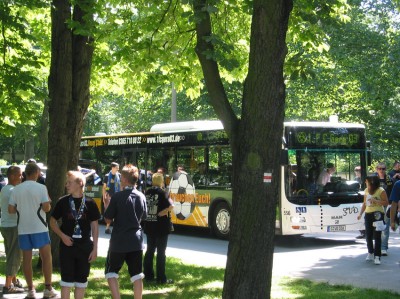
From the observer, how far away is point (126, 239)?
23.7 feet

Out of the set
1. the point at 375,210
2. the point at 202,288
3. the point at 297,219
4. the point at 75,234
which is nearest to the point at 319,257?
the point at 297,219

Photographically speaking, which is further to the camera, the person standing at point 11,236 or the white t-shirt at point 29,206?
the person standing at point 11,236

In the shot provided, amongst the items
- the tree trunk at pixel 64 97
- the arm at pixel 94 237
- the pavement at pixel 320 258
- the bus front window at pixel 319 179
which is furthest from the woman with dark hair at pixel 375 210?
the arm at pixel 94 237

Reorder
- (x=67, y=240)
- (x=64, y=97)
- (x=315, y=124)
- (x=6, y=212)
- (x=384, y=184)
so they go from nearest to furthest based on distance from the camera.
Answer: (x=67, y=240), (x=6, y=212), (x=64, y=97), (x=315, y=124), (x=384, y=184)

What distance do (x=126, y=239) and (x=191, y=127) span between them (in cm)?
1103

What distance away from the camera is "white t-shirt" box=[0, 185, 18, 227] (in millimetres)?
8867

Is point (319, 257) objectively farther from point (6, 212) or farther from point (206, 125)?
point (6, 212)

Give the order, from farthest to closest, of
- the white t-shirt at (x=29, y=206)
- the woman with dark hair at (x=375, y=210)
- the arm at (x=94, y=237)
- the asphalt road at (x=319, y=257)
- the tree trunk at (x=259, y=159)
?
1. the woman with dark hair at (x=375, y=210)
2. the asphalt road at (x=319, y=257)
3. the white t-shirt at (x=29, y=206)
4. the arm at (x=94, y=237)
5. the tree trunk at (x=259, y=159)

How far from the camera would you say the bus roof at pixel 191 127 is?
17359 mm

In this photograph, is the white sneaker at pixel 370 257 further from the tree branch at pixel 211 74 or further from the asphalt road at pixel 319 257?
the tree branch at pixel 211 74

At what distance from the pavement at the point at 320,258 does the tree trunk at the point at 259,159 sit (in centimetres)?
379

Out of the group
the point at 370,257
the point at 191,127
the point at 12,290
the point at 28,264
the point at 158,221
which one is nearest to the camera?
the point at 28,264

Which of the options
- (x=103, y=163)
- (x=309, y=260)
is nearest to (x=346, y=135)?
(x=309, y=260)

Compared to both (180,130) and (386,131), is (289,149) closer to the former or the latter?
(180,130)
